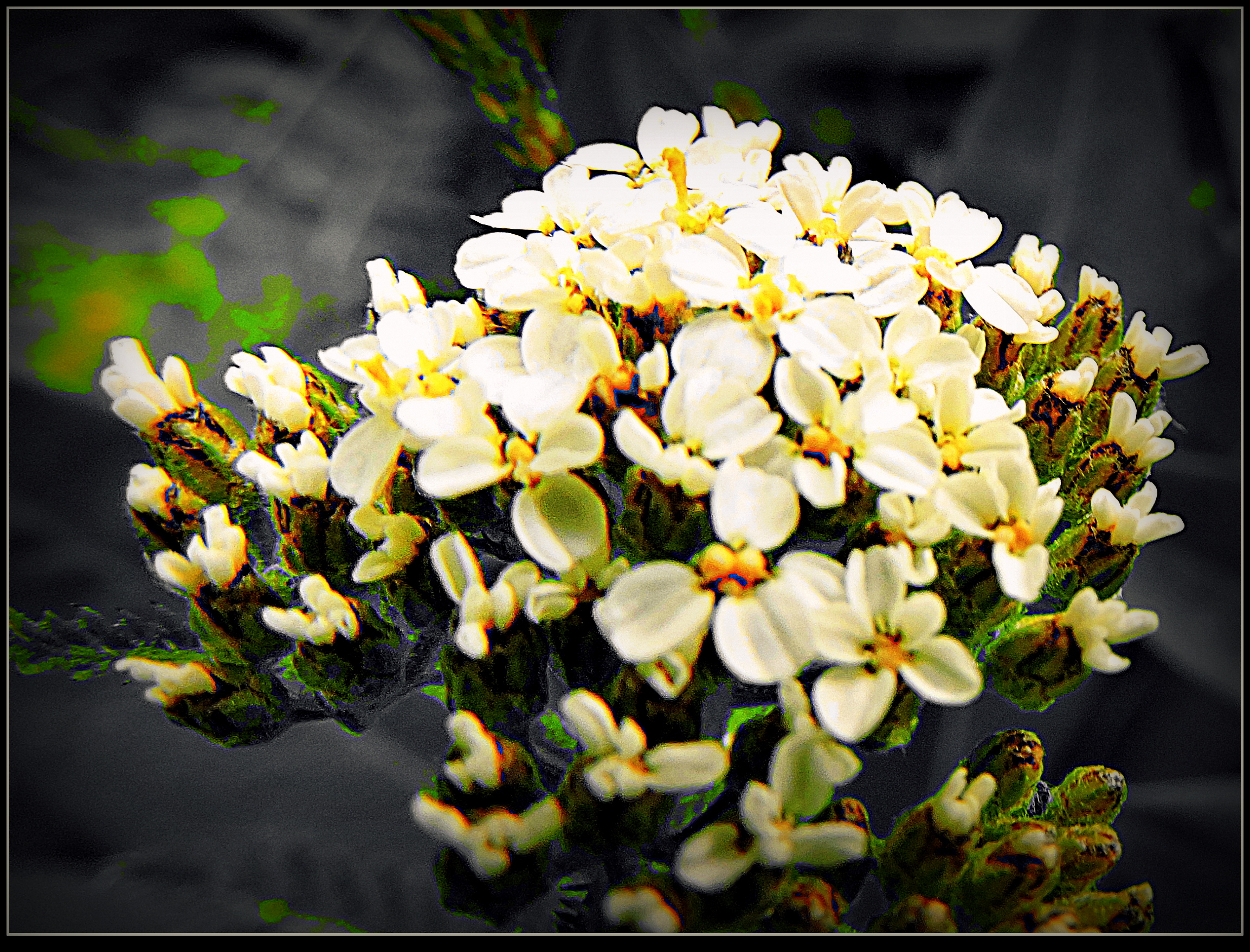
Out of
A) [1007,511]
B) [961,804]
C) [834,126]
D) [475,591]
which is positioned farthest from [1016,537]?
[834,126]

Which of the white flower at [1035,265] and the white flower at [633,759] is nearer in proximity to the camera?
the white flower at [633,759]

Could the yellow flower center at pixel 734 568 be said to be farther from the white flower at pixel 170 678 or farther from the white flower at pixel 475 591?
the white flower at pixel 170 678

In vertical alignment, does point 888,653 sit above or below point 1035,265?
below

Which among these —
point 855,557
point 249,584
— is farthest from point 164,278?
point 855,557

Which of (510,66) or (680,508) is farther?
(510,66)

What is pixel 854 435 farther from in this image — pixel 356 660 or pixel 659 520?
pixel 356 660

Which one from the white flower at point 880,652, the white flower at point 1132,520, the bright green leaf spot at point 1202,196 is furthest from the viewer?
the bright green leaf spot at point 1202,196

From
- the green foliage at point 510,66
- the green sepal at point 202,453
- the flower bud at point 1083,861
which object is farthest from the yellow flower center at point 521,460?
the green foliage at point 510,66
